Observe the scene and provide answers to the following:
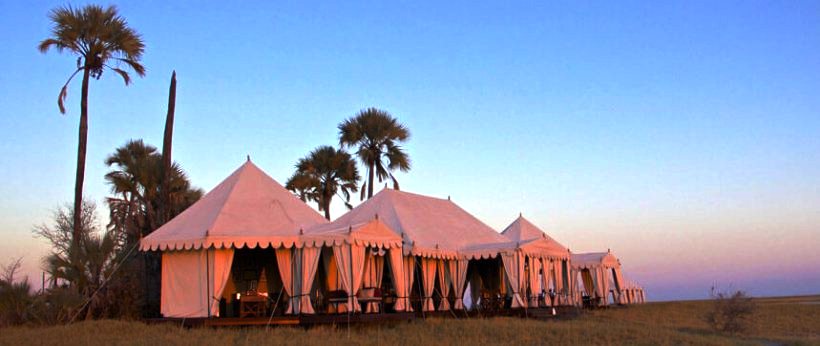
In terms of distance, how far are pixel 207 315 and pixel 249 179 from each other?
4.82m

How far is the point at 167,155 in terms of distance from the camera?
26516mm

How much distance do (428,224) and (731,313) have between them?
930 cm

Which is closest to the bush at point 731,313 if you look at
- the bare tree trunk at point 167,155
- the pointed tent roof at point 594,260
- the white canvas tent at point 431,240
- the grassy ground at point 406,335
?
the grassy ground at point 406,335

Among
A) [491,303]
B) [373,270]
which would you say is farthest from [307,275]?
[491,303]

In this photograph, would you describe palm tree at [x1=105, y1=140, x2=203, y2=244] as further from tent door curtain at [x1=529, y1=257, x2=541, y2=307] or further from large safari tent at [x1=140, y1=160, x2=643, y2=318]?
tent door curtain at [x1=529, y1=257, x2=541, y2=307]

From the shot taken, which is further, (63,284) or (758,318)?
(758,318)

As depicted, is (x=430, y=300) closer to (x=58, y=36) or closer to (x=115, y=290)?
(x=115, y=290)

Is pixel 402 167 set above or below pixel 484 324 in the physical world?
above

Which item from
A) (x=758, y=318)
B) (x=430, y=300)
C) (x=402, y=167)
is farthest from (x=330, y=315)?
(x=758, y=318)

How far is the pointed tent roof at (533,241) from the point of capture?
Result: 24297 mm

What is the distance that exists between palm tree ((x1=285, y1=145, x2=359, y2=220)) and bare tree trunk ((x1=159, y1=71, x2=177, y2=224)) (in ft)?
30.0

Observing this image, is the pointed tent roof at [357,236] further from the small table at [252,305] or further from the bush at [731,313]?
the bush at [731,313]

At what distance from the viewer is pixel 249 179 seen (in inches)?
894

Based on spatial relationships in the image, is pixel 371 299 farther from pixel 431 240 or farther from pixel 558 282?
pixel 558 282
